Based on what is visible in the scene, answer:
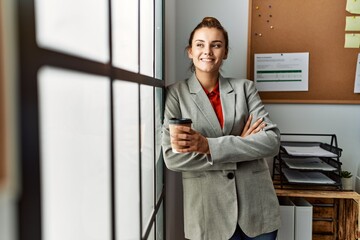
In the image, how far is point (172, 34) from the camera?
1979 mm

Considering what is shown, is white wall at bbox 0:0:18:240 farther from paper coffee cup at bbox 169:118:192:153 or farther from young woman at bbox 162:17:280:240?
young woman at bbox 162:17:280:240

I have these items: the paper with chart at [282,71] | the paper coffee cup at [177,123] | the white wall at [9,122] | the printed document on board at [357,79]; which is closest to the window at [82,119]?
the white wall at [9,122]

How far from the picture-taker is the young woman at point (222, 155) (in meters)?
1.38

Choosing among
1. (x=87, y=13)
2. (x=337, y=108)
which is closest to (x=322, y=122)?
(x=337, y=108)

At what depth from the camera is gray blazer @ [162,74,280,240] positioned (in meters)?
1.37

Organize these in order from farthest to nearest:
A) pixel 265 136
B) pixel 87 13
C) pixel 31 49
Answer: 1. pixel 265 136
2. pixel 87 13
3. pixel 31 49

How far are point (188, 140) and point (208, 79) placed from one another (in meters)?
0.42

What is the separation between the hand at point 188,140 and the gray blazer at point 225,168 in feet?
0.17

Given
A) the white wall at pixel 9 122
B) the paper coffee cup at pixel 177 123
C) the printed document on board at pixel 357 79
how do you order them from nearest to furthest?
the white wall at pixel 9 122, the paper coffee cup at pixel 177 123, the printed document on board at pixel 357 79

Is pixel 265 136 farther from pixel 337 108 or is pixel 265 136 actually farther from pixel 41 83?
pixel 41 83

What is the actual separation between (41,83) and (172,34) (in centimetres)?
161

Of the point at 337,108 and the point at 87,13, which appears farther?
the point at 337,108

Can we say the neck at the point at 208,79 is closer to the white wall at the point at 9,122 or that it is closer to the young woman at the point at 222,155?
the young woman at the point at 222,155

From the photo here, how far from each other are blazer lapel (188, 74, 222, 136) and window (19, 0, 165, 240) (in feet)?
1.21
